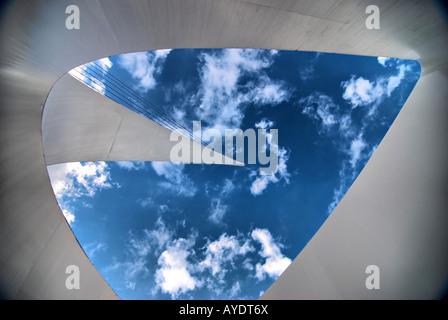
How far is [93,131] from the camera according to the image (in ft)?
22.5

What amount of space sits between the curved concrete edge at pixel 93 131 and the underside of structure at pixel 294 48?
1.79 ft

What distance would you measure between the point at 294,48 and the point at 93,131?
22.2 ft

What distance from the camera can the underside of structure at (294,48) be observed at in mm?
2980

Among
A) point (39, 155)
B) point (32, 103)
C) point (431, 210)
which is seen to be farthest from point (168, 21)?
point (431, 210)

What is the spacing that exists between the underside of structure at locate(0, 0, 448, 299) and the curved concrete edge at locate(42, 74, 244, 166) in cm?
55
